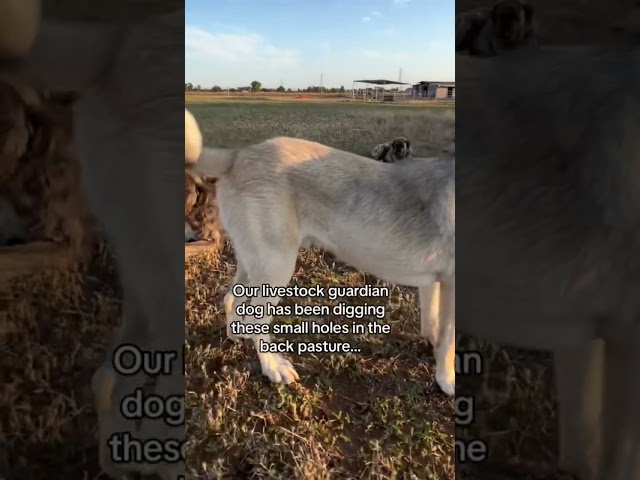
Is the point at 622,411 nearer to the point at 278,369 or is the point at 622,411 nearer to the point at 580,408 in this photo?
the point at 580,408

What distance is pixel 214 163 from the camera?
39.9 inches

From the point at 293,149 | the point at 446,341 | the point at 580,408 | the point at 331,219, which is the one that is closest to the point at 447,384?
the point at 446,341

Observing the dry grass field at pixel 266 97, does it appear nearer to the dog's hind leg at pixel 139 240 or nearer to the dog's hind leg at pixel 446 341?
the dog's hind leg at pixel 139 240

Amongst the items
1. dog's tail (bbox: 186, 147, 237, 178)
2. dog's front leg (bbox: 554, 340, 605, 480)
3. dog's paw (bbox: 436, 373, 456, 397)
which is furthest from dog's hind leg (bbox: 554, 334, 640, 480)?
dog's tail (bbox: 186, 147, 237, 178)

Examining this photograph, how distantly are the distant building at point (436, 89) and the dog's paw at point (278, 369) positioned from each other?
0.59 meters

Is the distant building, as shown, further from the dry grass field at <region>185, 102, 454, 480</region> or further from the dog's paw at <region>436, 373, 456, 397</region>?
the dog's paw at <region>436, 373, 456, 397</region>

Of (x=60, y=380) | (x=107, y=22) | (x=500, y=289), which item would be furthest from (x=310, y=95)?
(x=60, y=380)

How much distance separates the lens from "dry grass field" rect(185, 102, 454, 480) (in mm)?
1007

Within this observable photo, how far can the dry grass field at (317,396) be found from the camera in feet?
3.31

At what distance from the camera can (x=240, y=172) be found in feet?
3.39

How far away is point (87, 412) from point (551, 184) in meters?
1.01

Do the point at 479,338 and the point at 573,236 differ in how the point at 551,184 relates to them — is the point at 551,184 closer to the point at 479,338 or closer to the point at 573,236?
the point at 573,236

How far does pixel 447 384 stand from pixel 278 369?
346 mm

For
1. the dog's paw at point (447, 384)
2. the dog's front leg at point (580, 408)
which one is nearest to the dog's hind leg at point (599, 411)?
the dog's front leg at point (580, 408)
